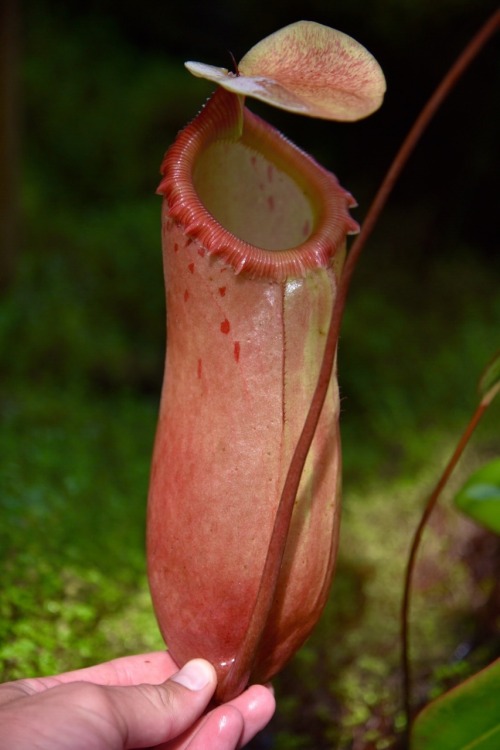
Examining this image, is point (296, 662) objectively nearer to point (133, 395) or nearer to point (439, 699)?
point (439, 699)

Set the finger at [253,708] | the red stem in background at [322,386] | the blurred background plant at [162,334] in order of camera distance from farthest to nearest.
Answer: the blurred background plant at [162,334], the finger at [253,708], the red stem in background at [322,386]

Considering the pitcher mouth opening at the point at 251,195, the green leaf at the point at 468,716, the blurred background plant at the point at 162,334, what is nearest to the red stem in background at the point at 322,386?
the pitcher mouth opening at the point at 251,195

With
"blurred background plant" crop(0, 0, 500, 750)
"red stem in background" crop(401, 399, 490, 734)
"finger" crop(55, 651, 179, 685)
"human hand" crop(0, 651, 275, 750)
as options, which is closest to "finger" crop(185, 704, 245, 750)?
"human hand" crop(0, 651, 275, 750)

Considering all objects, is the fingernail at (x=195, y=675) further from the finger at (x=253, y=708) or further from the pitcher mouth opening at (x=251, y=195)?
the pitcher mouth opening at (x=251, y=195)

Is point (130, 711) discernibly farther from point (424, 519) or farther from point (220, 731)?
point (424, 519)

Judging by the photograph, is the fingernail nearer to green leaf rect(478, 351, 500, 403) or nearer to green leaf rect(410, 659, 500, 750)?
A: green leaf rect(410, 659, 500, 750)
